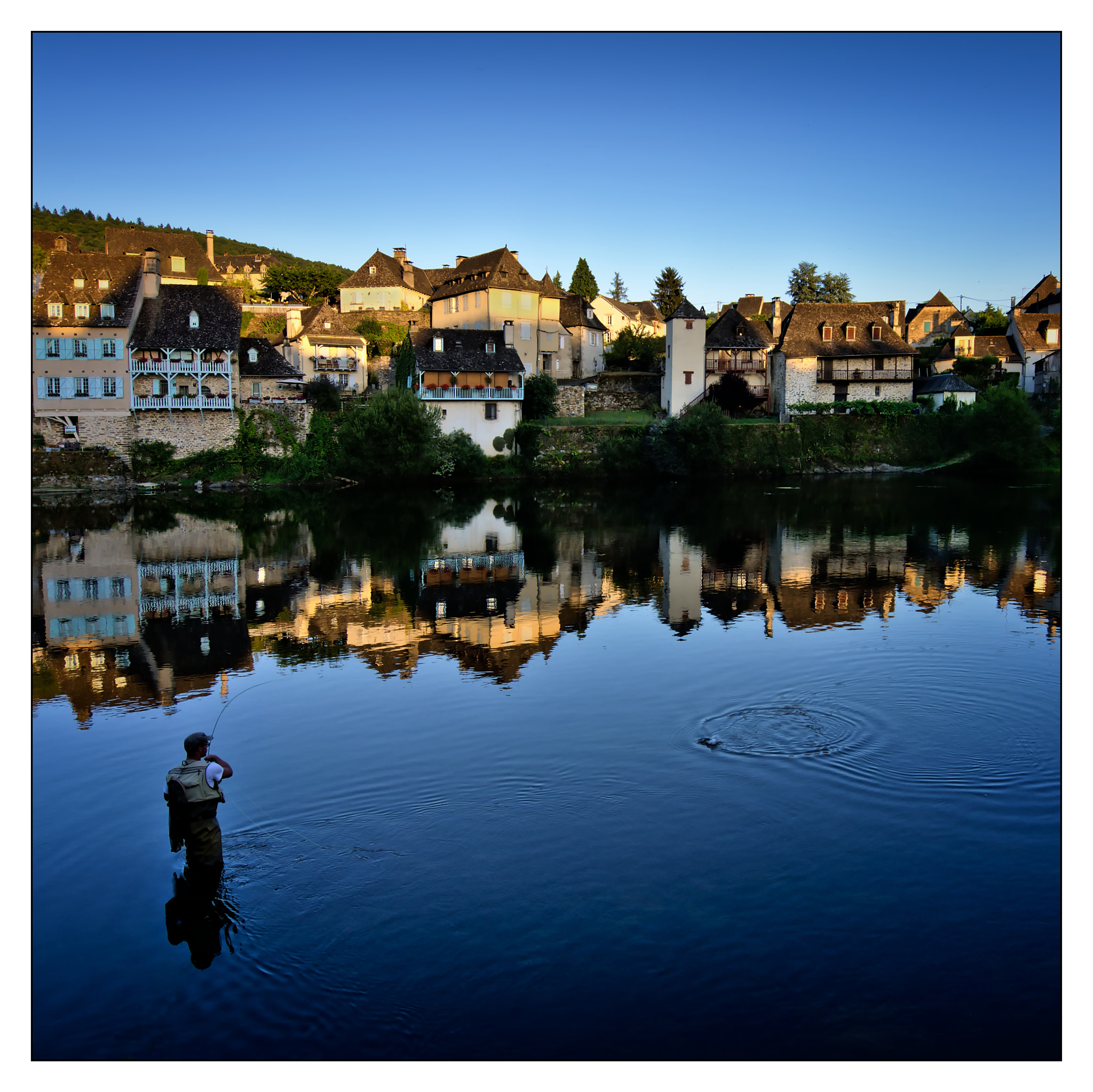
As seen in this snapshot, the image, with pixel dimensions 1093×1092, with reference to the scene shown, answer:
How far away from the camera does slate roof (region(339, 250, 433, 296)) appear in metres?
89.1

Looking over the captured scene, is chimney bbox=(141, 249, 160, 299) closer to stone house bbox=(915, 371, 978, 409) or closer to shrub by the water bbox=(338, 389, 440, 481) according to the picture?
shrub by the water bbox=(338, 389, 440, 481)

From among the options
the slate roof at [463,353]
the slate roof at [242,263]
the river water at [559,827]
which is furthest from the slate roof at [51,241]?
the river water at [559,827]

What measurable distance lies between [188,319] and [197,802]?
58.4 meters

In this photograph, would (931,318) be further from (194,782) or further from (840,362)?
(194,782)

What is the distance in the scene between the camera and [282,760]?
14570 millimetres

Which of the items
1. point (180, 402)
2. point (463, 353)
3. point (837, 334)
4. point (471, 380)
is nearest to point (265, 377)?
point (180, 402)

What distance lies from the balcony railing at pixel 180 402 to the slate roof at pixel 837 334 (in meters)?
41.3

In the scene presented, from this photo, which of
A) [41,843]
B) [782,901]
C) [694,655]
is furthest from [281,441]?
[782,901]

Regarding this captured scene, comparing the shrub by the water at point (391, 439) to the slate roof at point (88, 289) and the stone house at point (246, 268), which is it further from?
the stone house at point (246, 268)

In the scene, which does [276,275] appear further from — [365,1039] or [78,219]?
[365,1039]

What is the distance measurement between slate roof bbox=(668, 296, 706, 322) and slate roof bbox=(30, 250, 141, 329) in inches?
1483

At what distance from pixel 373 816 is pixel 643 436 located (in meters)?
54.6

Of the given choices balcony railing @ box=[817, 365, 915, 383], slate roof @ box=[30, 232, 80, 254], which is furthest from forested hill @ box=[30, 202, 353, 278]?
balcony railing @ box=[817, 365, 915, 383]

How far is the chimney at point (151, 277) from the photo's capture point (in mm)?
61875
